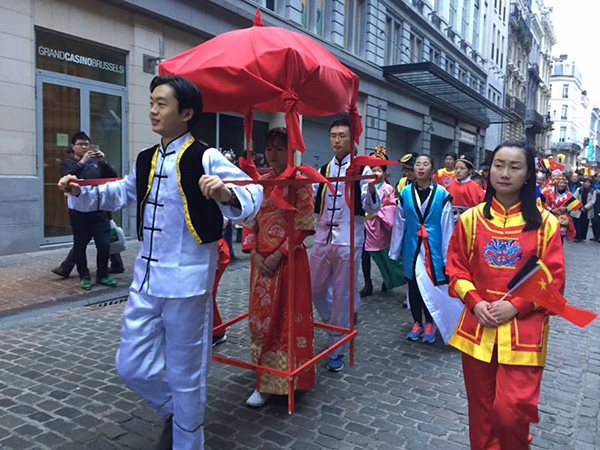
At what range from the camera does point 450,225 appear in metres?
5.06

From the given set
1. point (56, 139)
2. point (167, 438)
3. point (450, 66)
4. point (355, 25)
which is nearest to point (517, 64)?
point (450, 66)

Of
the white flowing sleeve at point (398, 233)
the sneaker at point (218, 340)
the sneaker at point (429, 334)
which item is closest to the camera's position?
the sneaker at point (218, 340)

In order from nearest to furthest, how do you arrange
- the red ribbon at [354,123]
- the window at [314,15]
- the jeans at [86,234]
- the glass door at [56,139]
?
1. the red ribbon at [354,123]
2. the jeans at [86,234]
3. the glass door at [56,139]
4. the window at [314,15]

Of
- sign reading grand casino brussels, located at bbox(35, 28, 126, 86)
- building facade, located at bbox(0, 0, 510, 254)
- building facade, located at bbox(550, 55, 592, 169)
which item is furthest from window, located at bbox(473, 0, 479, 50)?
building facade, located at bbox(550, 55, 592, 169)

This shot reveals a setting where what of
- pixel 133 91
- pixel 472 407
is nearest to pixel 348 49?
pixel 133 91

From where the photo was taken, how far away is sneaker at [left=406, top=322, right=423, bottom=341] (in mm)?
5246

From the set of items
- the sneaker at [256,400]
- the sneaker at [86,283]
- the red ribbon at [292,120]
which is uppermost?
the red ribbon at [292,120]

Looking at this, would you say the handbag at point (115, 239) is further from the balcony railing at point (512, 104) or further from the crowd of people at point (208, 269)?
the balcony railing at point (512, 104)

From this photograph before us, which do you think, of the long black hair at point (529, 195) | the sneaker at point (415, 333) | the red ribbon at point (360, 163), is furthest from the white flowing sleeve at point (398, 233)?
the long black hair at point (529, 195)

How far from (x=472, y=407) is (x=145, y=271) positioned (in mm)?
1842

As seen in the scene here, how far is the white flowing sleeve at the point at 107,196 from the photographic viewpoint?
293 centimetres

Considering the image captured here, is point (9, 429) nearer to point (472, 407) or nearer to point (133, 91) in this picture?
point (472, 407)

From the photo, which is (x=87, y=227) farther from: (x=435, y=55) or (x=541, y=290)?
(x=435, y=55)

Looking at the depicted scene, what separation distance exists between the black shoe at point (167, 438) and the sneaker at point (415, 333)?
2.92 m
